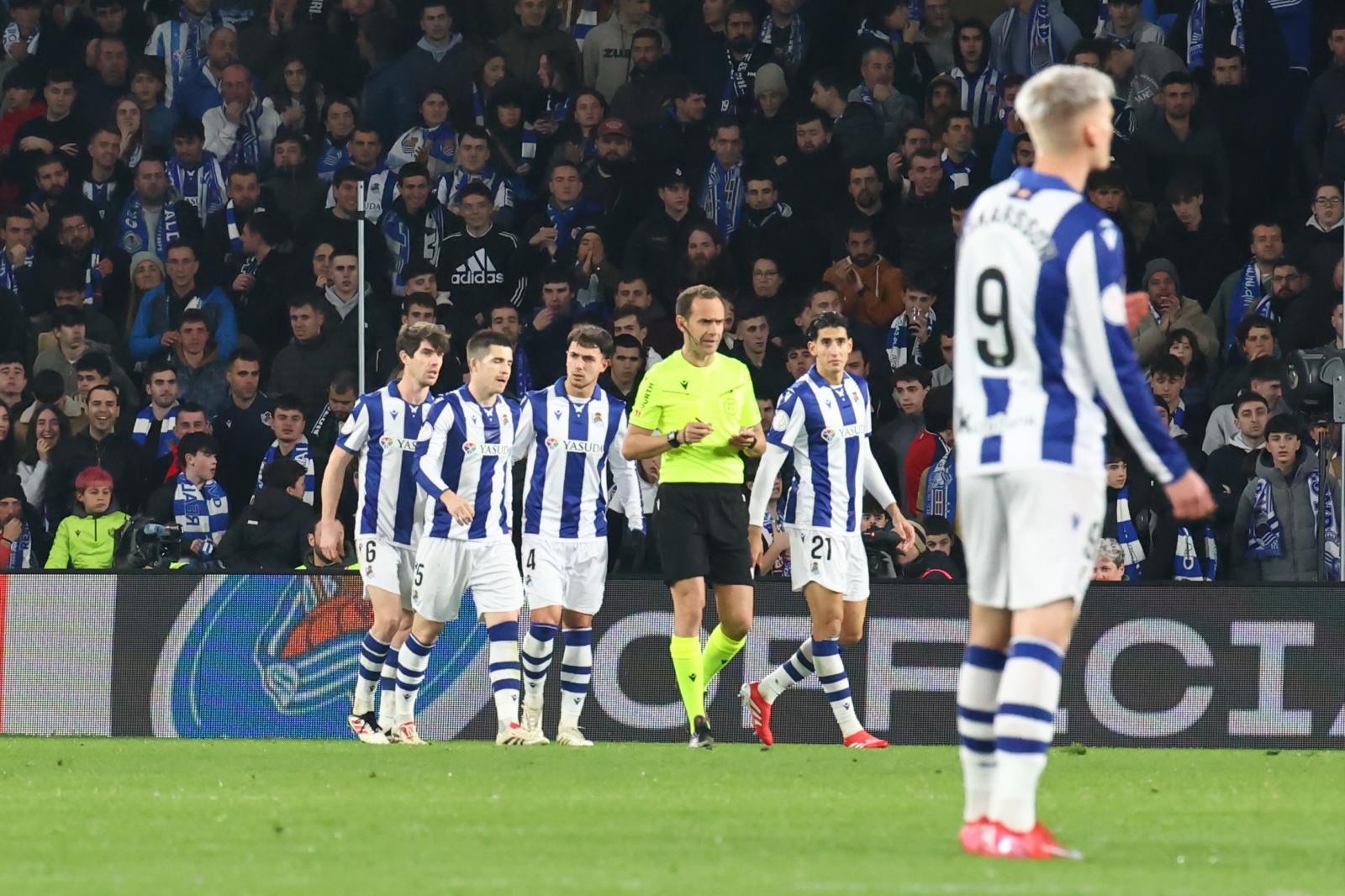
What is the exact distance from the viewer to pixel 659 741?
45.3 feet

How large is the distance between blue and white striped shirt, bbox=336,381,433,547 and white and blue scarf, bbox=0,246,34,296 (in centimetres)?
733

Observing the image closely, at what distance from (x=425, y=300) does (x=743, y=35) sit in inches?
138

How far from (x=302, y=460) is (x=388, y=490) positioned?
12.0ft

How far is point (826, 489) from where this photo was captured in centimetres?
1229

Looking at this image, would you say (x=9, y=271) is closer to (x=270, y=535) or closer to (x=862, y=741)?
(x=270, y=535)

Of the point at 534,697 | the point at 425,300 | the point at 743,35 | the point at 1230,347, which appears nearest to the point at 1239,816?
the point at 534,697

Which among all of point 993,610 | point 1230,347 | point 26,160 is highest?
point 26,160

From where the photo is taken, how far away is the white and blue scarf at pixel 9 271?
63.6ft

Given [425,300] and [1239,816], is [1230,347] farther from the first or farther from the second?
[1239,816]

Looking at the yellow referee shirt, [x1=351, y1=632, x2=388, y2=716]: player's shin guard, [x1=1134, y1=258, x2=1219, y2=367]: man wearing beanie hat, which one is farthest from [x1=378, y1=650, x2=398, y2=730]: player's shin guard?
[x1=1134, y1=258, x2=1219, y2=367]: man wearing beanie hat

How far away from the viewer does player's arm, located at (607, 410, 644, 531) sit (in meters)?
13.1

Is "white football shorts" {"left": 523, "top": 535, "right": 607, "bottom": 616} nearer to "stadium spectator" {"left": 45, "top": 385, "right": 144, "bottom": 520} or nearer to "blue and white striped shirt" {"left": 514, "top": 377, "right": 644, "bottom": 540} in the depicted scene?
"blue and white striped shirt" {"left": 514, "top": 377, "right": 644, "bottom": 540}

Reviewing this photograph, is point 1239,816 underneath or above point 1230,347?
underneath

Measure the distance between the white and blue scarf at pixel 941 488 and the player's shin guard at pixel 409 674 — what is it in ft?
13.0
